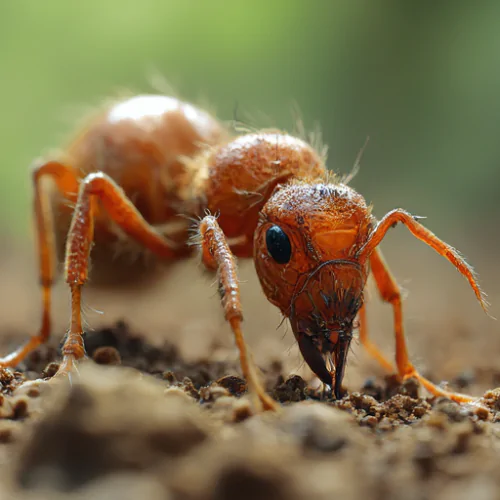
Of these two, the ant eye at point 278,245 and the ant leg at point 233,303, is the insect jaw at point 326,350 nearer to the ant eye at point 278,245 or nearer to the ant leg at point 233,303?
the ant eye at point 278,245

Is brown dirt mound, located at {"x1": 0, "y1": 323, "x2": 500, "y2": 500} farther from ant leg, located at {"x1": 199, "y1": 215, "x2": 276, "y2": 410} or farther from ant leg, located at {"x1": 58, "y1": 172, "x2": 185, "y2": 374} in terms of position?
ant leg, located at {"x1": 58, "y1": 172, "x2": 185, "y2": 374}

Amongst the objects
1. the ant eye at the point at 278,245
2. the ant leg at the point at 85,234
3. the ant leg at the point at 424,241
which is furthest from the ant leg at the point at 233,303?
the ant leg at the point at 85,234

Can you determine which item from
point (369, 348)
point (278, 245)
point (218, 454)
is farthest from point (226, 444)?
point (369, 348)

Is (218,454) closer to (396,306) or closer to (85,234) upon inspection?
(85,234)

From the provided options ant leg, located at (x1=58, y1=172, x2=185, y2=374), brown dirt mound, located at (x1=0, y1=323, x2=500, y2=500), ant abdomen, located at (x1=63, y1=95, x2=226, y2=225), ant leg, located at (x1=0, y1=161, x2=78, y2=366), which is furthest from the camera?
ant abdomen, located at (x1=63, y1=95, x2=226, y2=225)

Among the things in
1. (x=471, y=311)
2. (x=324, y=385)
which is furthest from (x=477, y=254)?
(x=324, y=385)

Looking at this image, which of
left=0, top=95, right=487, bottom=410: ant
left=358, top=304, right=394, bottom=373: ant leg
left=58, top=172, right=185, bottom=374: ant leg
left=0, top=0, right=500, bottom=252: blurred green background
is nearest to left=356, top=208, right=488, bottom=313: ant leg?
left=0, top=95, right=487, bottom=410: ant
